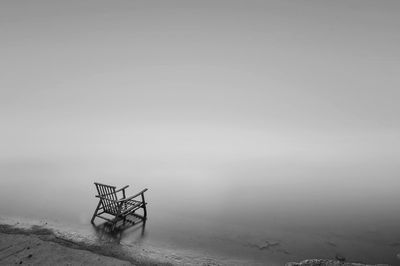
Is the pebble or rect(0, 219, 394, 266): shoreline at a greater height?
the pebble

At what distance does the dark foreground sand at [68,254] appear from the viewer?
7.18 metres

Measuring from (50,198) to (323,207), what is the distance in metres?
25.9

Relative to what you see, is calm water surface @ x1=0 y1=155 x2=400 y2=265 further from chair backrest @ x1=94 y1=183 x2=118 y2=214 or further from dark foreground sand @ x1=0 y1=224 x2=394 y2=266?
chair backrest @ x1=94 y1=183 x2=118 y2=214

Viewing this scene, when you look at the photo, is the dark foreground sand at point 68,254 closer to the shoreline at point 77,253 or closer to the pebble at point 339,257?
the shoreline at point 77,253

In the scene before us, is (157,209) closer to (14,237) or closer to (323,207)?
(14,237)

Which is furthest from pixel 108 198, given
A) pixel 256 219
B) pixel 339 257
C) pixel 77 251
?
pixel 339 257

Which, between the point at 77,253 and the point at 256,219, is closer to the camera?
the point at 77,253

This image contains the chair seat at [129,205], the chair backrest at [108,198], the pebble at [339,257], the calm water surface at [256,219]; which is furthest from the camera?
the chair seat at [129,205]

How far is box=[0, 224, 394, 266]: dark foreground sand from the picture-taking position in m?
7.18

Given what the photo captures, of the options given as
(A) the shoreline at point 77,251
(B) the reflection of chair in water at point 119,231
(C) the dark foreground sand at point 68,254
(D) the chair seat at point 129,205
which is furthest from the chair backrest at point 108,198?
(C) the dark foreground sand at point 68,254

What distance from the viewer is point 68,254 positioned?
762cm

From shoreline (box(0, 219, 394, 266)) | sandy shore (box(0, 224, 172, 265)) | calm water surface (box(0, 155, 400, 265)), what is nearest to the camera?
sandy shore (box(0, 224, 172, 265))

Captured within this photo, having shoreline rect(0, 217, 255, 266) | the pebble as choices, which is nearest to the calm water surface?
the pebble

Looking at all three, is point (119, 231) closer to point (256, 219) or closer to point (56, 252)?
point (56, 252)
